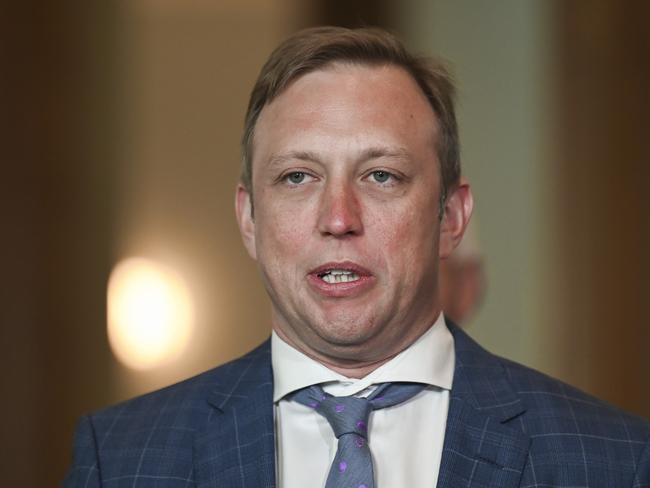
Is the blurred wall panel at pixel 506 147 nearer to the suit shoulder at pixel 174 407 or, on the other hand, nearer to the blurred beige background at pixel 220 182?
the blurred beige background at pixel 220 182

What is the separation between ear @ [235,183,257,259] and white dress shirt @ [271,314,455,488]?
8.2 inches

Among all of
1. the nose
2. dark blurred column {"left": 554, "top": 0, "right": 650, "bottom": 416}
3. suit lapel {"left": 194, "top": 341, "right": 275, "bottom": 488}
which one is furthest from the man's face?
dark blurred column {"left": 554, "top": 0, "right": 650, "bottom": 416}

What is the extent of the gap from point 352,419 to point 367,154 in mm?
434

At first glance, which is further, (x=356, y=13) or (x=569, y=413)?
(x=356, y=13)

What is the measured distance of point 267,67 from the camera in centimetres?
249

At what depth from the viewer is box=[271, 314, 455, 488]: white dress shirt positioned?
2312mm

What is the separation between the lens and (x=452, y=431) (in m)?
2.30

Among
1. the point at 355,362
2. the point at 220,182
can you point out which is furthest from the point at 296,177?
the point at 220,182

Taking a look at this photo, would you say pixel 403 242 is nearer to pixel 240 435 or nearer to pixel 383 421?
pixel 383 421

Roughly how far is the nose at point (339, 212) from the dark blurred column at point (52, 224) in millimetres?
2054

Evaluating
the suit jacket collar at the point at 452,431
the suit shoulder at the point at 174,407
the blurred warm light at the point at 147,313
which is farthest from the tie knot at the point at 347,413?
the blurred warm light at the point at 147,313

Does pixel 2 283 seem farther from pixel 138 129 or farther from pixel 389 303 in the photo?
pixel 389 303

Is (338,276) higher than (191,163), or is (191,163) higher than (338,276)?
(191,163)

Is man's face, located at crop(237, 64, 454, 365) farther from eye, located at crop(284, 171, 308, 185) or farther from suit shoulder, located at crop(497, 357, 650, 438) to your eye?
suit shoulder, located at crop(497, 357, 650, 438)
